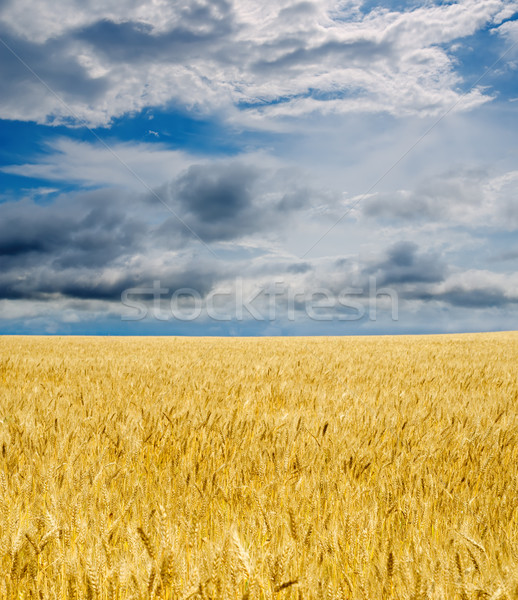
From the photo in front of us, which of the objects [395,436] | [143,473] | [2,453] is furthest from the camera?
[395,436]

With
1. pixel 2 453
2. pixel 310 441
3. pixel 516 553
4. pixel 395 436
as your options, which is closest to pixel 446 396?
pixel 395 436

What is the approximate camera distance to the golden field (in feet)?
4.76

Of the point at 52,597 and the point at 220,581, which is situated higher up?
the point at 220,581

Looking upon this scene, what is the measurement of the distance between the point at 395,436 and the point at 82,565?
249cm

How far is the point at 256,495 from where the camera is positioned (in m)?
1.96

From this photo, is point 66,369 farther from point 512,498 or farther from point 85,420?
point 512,498

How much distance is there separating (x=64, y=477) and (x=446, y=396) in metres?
4.02

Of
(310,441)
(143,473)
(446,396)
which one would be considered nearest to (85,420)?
(143,473)

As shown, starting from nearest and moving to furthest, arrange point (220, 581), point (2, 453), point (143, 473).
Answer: point (220, 581), point (143, 473), point (2, 453)

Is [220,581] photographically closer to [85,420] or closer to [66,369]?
[85,420]

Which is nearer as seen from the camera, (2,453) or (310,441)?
(2,453)

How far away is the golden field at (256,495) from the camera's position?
1451 millimetres

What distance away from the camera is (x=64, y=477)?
2.49 meters

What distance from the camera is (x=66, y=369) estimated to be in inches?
286
